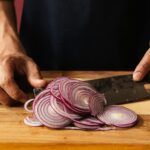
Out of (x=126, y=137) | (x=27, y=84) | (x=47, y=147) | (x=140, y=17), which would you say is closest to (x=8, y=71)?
(x=27, y=84)

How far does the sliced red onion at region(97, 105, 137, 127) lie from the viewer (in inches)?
51.4

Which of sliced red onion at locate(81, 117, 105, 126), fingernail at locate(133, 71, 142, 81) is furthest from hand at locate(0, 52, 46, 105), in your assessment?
fingernail at locate(133, 71, 142, 81)

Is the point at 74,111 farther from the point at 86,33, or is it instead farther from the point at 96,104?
the point at 86,33

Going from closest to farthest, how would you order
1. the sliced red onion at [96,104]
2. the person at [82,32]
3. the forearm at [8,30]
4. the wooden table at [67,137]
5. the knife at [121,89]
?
the wooden table at [67,137]
the sliced red onion at [96,104]
the knife at [121,89]
the forearm at [8,30]
the person at [82,32]

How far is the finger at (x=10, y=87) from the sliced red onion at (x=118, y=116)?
269 millimetres

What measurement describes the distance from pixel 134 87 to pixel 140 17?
436 millimetres

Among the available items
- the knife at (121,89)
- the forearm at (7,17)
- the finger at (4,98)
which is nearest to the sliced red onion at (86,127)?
the knife at (121,89)

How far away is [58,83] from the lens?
4.57 feet

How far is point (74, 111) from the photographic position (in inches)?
52.0

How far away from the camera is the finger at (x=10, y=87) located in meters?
1.40

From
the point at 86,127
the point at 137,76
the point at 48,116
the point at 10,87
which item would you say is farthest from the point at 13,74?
the point at 137,76

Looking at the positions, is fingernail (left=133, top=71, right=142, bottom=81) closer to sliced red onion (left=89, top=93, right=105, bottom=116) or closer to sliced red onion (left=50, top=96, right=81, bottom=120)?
sliced red onion (left=89, top=93, right=105, bottom=116)

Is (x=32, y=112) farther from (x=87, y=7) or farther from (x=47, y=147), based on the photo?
(x=87, y=7)

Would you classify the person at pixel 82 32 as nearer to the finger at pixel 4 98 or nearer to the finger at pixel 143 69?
the finger at pixel 143 69
